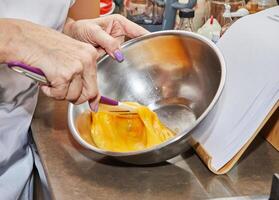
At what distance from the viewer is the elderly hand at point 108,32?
2.80ft

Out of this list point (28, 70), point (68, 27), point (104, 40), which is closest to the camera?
point (28, 70)

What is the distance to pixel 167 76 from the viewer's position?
0.87 meters

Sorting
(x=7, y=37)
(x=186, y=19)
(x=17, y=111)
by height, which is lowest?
(x=17, y=111)

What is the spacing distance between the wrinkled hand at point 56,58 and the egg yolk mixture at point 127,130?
0.11 m

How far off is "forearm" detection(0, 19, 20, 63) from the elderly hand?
0.22m

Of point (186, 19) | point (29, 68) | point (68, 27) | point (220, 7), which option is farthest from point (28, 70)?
point (220, 7)

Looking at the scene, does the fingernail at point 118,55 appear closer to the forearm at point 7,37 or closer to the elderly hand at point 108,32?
the elderly hand at point 108,32

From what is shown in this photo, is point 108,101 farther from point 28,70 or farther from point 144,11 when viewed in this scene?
point 144,11

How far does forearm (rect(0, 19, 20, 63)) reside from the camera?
661 millimetres

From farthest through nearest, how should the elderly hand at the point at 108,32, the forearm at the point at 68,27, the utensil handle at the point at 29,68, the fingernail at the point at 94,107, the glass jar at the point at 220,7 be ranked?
the glass jar at the point at 220,7
the forearm at the point at 68,27
the elderly hand at the point at 108,32
the fingernail at the point at 94,107
the utensil handle at the point at 29,68

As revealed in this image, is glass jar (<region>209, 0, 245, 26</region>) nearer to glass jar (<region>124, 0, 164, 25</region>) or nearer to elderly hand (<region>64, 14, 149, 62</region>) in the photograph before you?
glass jar (<region>124, 0, 164, 25</region>)

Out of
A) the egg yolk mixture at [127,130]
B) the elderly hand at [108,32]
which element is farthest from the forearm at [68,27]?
the egg yolk mixture at [127,130]

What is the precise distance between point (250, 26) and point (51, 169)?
0.43 m

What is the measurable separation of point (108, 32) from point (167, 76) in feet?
0.54
